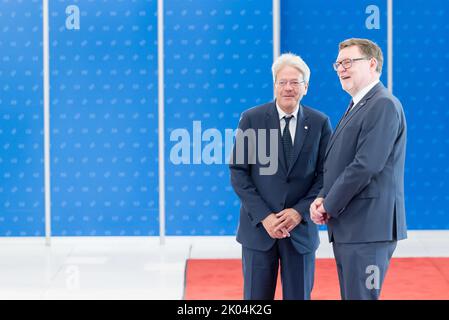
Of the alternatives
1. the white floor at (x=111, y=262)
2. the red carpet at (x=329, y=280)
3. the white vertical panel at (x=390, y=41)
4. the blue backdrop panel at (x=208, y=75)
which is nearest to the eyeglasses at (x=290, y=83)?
the red carpet at (x=329, y=280)

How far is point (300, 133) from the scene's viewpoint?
3139mm

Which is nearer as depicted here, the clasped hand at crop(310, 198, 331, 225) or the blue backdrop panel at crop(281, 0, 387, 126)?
the clasped hand at crop(310, 198, 331, 225)

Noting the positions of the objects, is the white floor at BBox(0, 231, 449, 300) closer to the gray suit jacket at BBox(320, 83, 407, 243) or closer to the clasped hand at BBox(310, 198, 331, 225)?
the clasped hand at BBox(310, 198, 331, 225)

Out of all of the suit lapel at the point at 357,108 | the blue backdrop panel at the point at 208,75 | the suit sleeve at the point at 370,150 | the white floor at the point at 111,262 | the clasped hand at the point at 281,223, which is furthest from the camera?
the blue backdrop panel at the point at 208,75

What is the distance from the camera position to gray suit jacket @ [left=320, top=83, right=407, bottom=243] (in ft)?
9.29

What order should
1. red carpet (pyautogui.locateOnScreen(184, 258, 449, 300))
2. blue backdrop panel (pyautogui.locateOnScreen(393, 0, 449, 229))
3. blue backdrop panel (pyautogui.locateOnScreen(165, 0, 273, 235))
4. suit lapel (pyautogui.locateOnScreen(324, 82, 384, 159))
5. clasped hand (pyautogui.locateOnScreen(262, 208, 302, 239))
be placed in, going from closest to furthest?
1. suit lapel (pyautogui.locateOnScreen(324, 82, 384, 159))
2. clasped hand (pyautogui.locateOnScreen(262, 208, 302, 239))
3. red carpet (pyautogui.locateOnScreen(184, 258, 449, 300))
4. blue backdrop panel (pyautogui.locateOnScreen(165, 0, 273, 235))
5. blue backdrop panel (pyautogui.locateOnScreen(393, 0, 449, 229))

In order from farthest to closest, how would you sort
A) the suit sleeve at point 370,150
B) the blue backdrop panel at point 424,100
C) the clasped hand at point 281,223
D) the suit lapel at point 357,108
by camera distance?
1. the blue backdrop panel at point 424,100
2. the clasped hand at point 281,223
3. the suit lapel at point 357,108
4. the suit sleeve at point 370,150

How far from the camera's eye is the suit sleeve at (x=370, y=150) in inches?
111

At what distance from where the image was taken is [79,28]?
6414 millimetres

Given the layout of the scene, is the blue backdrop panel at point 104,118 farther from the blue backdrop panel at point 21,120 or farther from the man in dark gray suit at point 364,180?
the man in dark gray suit at point 364,180

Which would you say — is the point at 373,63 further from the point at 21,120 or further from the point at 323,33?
the point at 21,120

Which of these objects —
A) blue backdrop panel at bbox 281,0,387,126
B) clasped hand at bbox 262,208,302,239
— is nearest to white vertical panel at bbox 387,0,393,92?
blue backdrop panel at bbox 281,0,387,126

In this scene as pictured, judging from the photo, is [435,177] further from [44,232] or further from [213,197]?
[44,232]

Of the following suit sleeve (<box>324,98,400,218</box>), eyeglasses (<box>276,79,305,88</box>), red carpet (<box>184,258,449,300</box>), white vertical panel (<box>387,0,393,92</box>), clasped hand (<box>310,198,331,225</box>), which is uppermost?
white vertical panel (<box>387,0,393,92</box>)
